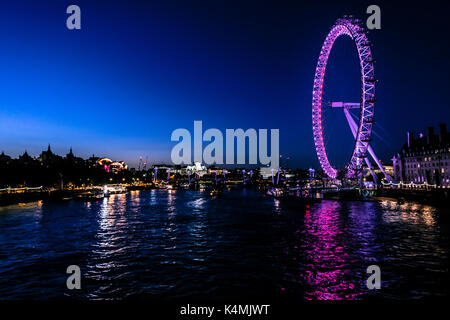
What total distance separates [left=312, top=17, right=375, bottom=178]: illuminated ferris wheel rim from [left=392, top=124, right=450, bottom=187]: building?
3277 cm

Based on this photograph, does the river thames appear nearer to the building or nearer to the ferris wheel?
the ferris wheel

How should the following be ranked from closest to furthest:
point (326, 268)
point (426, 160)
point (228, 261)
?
point (326, 268), point (228, 261), point (426, 160)

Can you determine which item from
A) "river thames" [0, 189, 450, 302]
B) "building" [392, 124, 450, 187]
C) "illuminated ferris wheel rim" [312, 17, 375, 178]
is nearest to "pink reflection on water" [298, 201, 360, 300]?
"river thames" [0, 189, 450, 302]

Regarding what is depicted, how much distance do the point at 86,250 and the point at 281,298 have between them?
1648 cm

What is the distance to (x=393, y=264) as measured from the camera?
18.4 meters

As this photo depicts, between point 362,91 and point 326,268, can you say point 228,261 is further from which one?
point 362,91

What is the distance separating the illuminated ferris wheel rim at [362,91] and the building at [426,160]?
108ft

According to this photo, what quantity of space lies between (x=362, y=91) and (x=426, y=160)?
56.8 meters

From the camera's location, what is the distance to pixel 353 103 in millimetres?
73000

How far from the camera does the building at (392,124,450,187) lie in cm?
9075

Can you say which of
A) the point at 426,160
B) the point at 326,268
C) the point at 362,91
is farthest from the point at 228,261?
the point at 426,160
